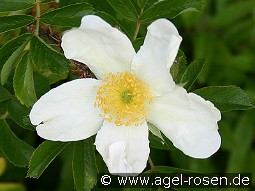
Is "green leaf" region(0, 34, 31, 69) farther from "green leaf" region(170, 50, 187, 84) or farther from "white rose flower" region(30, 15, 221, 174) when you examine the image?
"green leaf" region(170, 50, 187, 84)

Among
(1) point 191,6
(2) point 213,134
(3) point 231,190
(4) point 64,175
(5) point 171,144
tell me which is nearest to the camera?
(2) point 213,134

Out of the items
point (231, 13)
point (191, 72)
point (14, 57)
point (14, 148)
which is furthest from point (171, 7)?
point (231, 13)

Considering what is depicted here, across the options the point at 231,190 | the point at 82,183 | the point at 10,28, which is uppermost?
the point at 10,28

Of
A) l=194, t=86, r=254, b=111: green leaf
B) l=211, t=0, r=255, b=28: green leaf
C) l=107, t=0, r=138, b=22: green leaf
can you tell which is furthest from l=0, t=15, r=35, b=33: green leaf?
l=211, t=0, r=255, b=28: green leaf

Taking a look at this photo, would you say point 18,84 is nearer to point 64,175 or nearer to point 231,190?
point 231,190

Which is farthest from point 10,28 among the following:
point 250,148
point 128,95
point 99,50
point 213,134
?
point 250,148

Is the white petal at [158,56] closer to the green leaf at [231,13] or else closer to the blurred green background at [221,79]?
the blurred green background at [221,79]

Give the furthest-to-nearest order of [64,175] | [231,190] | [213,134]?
[64,175] < [231,190] < [213,134]
